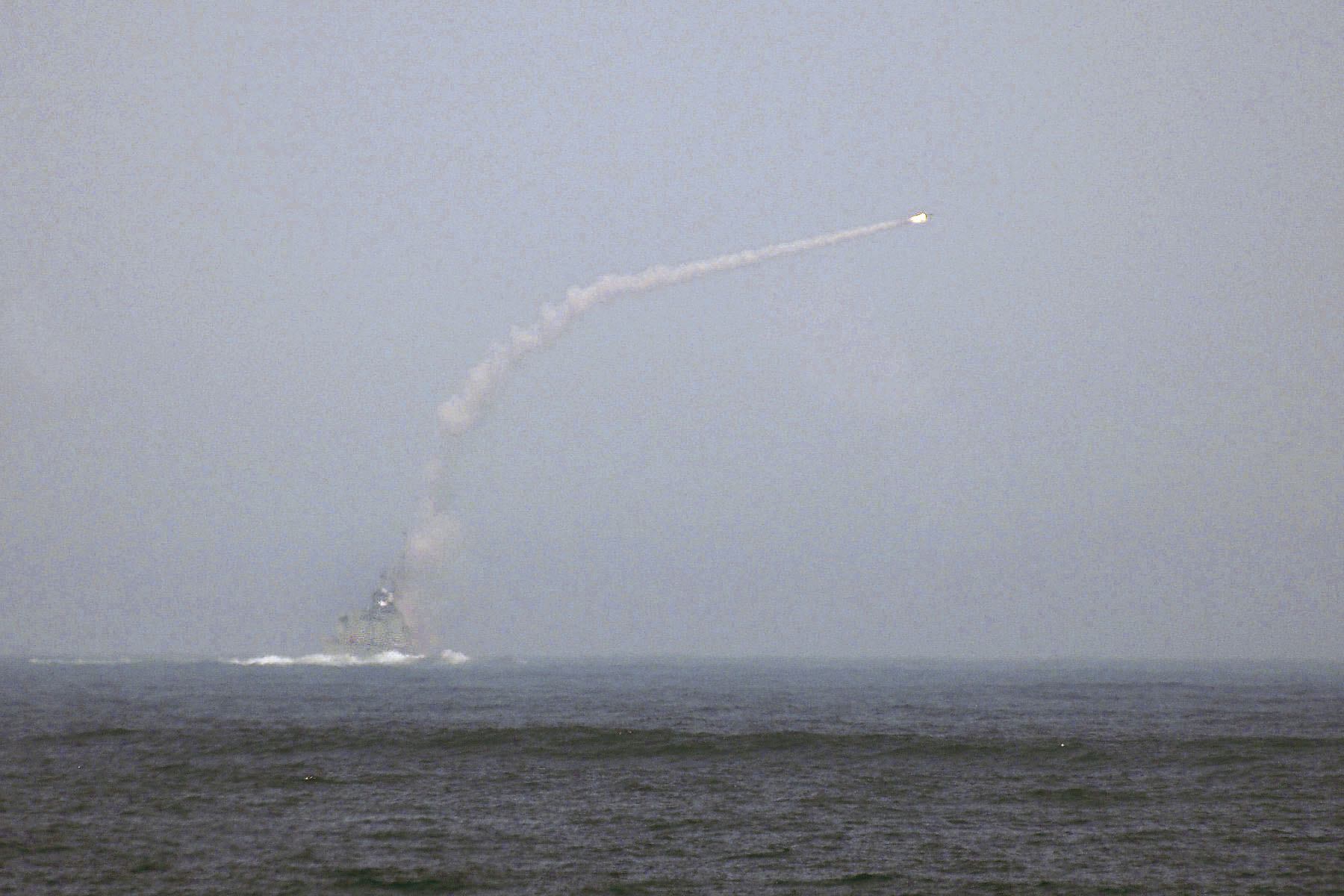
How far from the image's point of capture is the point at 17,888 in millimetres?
29656

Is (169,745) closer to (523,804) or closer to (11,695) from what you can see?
(523,804)

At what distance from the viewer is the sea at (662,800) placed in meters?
32.3

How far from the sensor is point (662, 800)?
45.2 meters

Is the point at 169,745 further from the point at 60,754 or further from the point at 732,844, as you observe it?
the point at 732,844

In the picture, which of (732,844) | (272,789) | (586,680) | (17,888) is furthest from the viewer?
(586,680)

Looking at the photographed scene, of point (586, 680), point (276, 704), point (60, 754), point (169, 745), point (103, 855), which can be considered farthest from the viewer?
point (586, 680)

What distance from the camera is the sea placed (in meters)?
32.3

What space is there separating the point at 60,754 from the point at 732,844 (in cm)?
3816

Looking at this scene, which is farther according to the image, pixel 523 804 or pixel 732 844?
pixel 523 804

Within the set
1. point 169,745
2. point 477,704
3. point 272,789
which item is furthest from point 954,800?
point 477,704

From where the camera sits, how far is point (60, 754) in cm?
5694

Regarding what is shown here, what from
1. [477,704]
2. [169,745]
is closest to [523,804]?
[169,745]

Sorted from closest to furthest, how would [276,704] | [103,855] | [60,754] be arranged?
1. [103,855]
2. [60,754]
3. [276,704]

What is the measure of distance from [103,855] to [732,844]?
18721 mm
